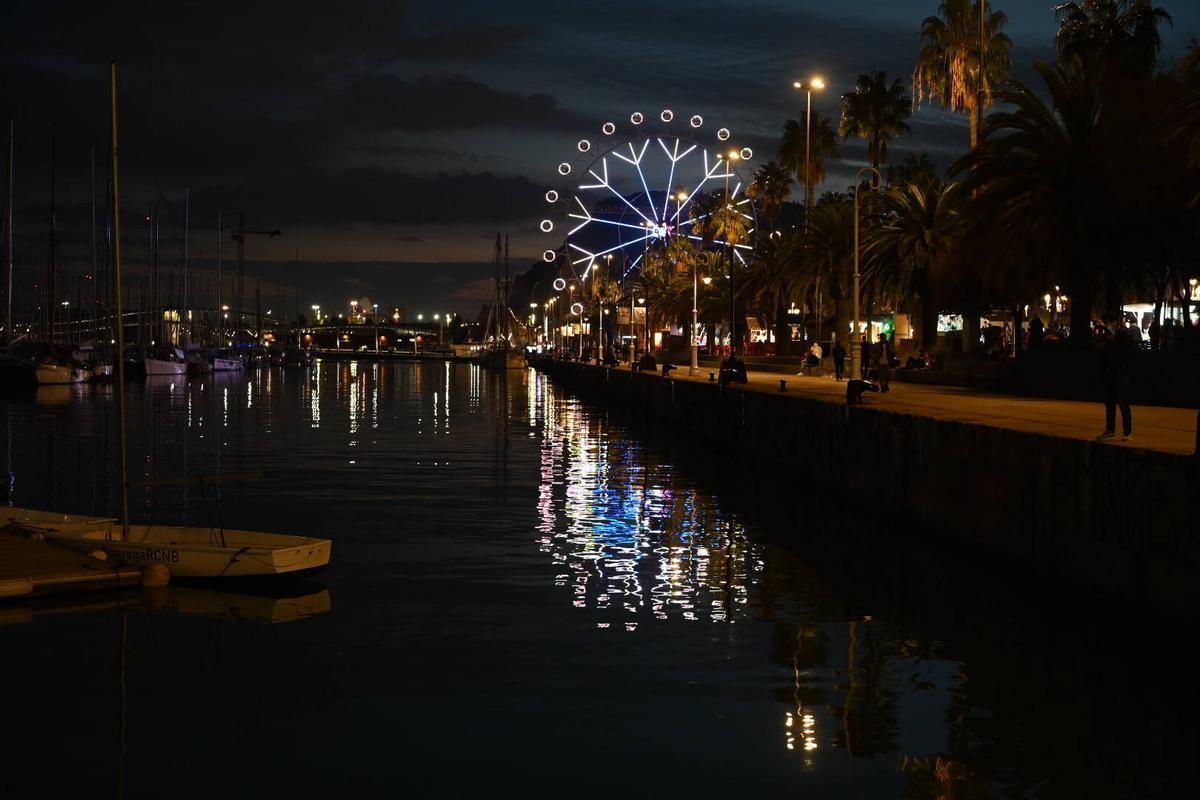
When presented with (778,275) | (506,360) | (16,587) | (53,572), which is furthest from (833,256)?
(506,360)

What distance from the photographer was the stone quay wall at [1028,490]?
1900 cm

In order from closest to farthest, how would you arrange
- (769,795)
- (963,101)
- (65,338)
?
(769,795)
(963,101)
(65,338)

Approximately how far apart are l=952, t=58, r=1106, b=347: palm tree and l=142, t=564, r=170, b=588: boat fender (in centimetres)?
3357

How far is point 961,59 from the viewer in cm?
7056

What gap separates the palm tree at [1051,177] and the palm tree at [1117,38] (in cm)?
392

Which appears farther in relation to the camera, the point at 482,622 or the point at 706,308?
the point at 706,308

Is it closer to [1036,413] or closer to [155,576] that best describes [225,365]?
[1036,413]

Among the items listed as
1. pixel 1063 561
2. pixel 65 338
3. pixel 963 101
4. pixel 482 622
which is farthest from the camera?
pixel 65 338

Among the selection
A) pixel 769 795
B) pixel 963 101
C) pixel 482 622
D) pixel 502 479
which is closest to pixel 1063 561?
pixel 482 622

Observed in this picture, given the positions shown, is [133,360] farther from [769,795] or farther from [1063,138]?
[769,795]

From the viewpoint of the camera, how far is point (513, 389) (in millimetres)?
117562

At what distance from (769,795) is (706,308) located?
113800 mm

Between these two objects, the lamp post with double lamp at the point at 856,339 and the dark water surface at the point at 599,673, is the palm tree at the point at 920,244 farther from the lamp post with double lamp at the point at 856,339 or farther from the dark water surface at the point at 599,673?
the dark water surface at the point at 599,673

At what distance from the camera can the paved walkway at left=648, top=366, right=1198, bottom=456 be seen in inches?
1095
